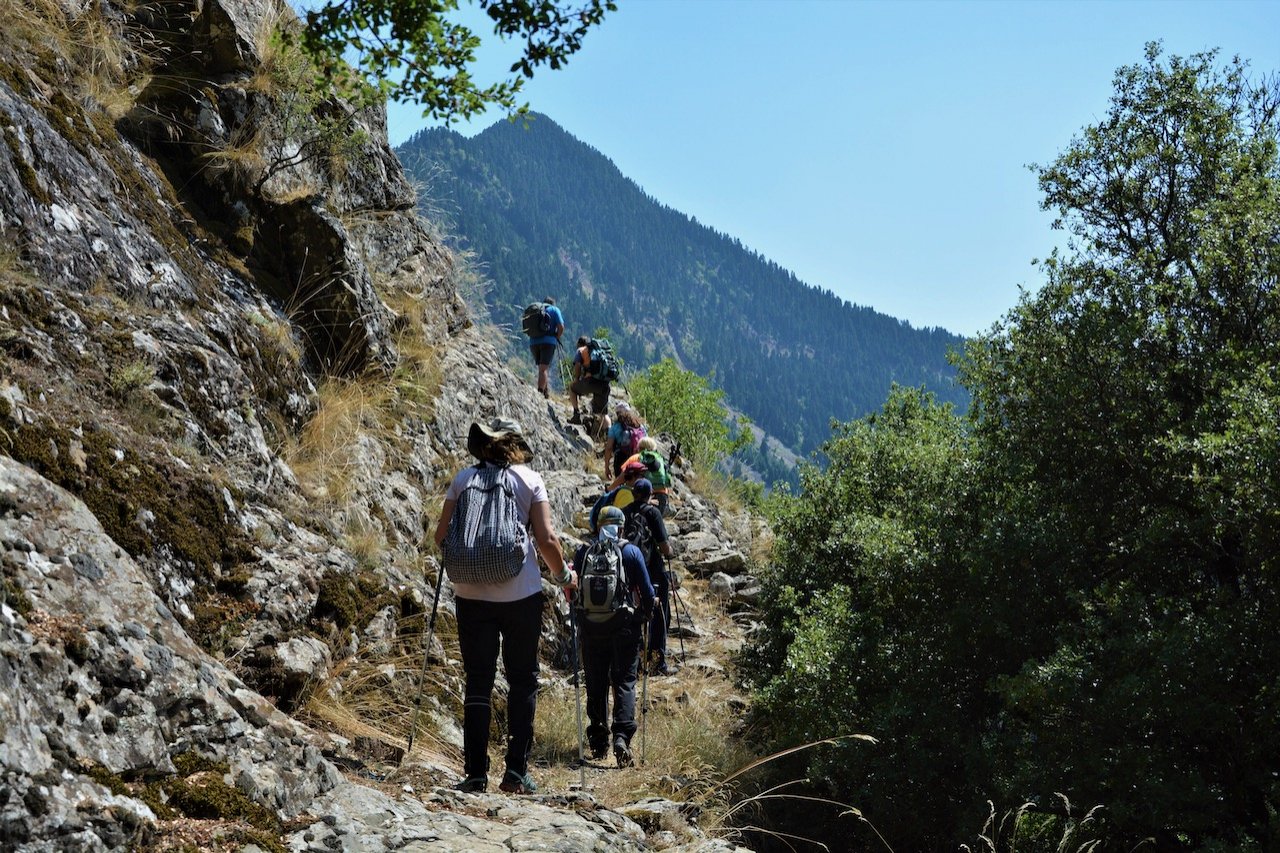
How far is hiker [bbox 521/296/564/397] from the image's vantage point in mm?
19641

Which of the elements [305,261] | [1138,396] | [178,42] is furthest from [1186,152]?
[178,42]

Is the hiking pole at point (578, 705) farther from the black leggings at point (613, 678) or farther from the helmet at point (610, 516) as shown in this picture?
the helmet at point (610, 516)

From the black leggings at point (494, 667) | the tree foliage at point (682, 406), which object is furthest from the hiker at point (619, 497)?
the tree foliage at point (682, 406)

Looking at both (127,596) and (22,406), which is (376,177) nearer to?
(22,406)

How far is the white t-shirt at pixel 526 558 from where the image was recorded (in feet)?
19.5

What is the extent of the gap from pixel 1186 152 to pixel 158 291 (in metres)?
9.86

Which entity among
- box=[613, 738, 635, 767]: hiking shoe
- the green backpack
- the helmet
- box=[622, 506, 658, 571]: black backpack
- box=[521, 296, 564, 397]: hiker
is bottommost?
box=[613, 738, 635, 767]: hiking shoe

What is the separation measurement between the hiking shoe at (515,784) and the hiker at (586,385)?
1476 centimetres

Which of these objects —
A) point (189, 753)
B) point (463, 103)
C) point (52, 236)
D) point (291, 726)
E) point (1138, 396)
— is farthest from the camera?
point (1138, 396)

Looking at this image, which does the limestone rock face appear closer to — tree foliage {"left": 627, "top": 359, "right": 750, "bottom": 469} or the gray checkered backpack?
the gray checkered backpack

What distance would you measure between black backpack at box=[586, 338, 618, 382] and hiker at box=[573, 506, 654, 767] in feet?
40.3

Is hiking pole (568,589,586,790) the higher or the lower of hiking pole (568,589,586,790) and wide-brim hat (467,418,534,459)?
the lower

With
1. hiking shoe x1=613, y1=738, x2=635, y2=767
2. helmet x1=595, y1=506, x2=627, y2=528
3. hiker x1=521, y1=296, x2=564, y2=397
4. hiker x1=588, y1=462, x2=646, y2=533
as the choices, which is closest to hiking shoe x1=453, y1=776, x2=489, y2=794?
hiking shoe x1=613, y1=738, x2=635, y2=767

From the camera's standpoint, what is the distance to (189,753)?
3.93m
